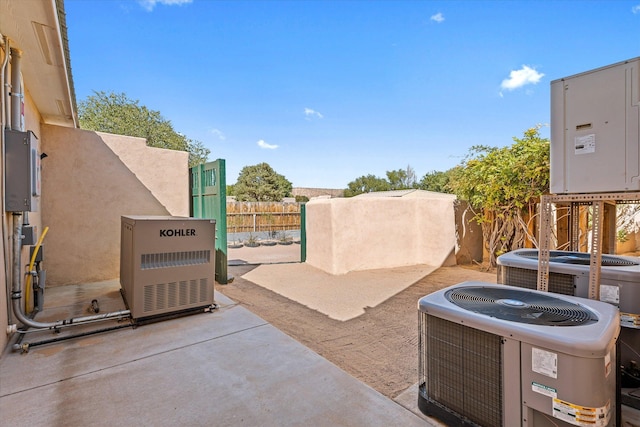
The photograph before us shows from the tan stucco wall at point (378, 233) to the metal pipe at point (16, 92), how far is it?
15.8 ft

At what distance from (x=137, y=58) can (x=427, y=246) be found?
11332mm

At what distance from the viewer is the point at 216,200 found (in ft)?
16.4

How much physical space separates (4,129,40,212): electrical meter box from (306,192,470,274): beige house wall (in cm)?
471

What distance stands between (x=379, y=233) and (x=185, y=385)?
5.40 m

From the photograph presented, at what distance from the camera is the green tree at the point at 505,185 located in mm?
5605

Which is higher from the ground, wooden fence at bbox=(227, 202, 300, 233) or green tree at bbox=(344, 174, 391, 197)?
green tree at bbox=(344, 174, 391, 197)

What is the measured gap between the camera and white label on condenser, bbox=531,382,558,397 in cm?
120

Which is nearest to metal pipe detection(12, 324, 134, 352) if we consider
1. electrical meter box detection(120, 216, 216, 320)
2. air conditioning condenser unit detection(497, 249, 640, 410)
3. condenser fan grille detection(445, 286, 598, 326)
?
electrical meter box detection(120, 216, 216, 320)

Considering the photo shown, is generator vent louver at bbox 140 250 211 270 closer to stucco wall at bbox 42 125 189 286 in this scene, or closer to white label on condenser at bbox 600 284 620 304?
stucco wall at bbox 42 125 189 286

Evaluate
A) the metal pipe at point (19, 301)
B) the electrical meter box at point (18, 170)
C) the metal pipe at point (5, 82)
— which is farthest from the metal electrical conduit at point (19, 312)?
the metal pipe at point (5, 82)

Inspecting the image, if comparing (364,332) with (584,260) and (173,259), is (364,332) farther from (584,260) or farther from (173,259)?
(173,259)

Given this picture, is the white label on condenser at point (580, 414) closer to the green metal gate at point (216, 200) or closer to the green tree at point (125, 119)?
the green metal gate at point (216, 200)

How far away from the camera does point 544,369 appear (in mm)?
1222

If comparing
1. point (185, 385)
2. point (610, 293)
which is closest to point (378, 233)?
point (610, 293)
